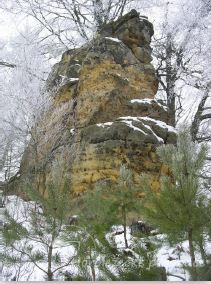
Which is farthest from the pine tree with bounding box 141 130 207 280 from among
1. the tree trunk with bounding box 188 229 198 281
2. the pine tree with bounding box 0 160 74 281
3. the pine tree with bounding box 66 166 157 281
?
the pine tree with bounding box 0 160 74 281

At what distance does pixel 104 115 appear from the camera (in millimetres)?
2689

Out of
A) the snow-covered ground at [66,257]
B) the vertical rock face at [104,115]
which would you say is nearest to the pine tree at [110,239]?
the snow-covered ground at [66,257]

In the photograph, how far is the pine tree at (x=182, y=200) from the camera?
1.79 m

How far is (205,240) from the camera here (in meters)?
1.78

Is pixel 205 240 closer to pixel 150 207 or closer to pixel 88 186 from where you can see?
pixel 150 207

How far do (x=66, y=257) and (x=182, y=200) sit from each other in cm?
60

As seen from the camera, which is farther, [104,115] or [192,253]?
[104,115]

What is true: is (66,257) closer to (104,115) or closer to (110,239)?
(110,239)

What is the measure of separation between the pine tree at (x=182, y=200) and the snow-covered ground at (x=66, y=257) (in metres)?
0.05

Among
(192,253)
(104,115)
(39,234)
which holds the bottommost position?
(192,253)

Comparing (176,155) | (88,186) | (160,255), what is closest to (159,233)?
(160,255)

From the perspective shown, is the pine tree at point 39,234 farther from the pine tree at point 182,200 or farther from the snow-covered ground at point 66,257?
the pine tree at point 182,200

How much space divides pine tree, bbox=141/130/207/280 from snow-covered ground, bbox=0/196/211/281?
0.05 meters

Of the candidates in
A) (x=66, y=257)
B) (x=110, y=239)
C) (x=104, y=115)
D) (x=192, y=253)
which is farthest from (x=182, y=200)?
(x=104, y=115)
